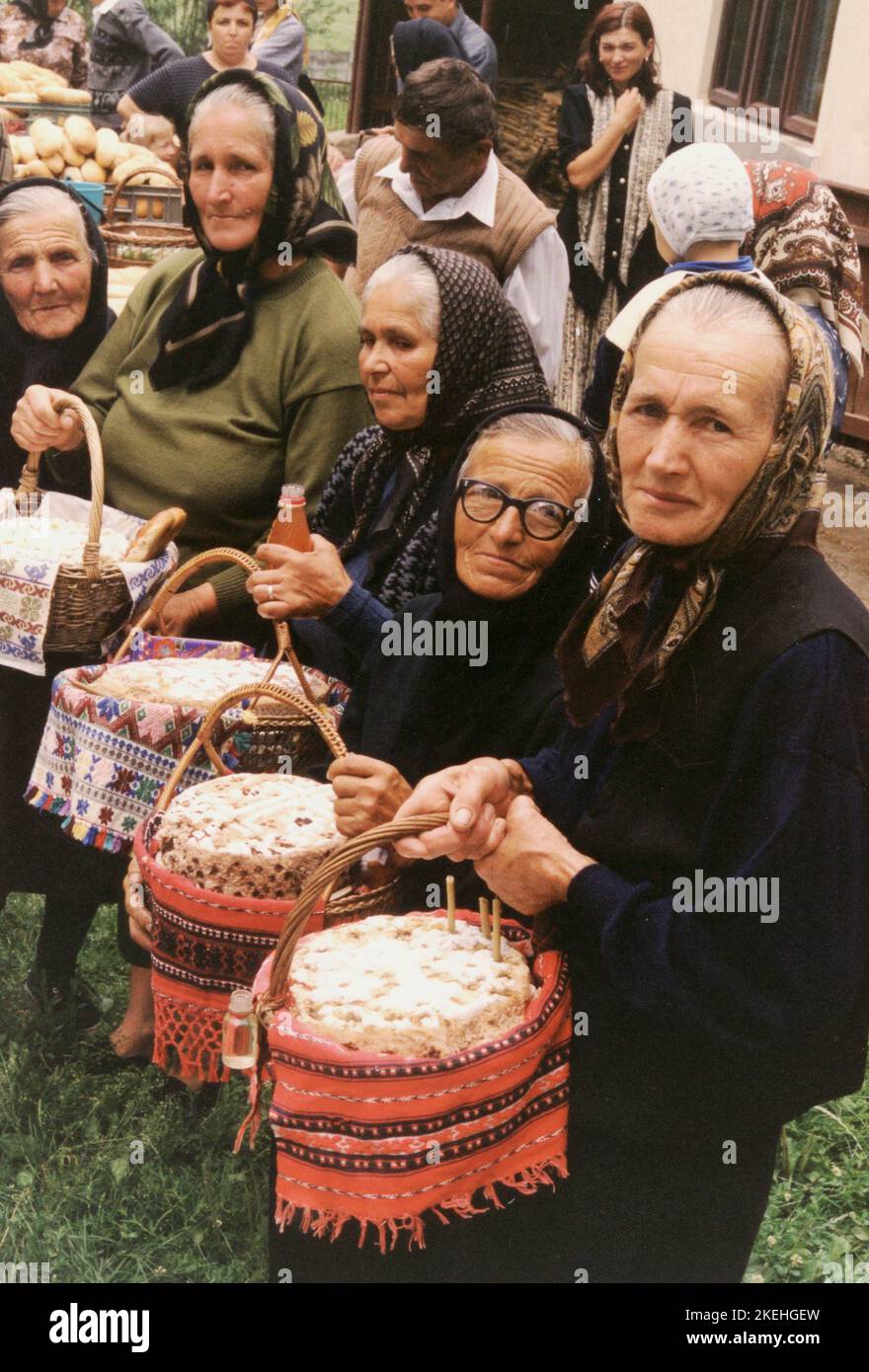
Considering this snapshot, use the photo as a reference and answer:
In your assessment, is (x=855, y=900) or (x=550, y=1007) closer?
(x=855, y=900)

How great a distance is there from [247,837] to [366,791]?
19 centimetres

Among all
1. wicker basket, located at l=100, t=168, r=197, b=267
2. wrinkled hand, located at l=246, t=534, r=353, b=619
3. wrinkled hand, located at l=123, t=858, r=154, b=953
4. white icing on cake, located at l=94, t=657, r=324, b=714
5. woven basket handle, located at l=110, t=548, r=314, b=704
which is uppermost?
wicker basket, located at l=100, t=168, r=197, b=267

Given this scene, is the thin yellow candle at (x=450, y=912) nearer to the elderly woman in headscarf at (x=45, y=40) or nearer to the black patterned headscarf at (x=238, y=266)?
the black patterned headscarf at (x=238, y=266)

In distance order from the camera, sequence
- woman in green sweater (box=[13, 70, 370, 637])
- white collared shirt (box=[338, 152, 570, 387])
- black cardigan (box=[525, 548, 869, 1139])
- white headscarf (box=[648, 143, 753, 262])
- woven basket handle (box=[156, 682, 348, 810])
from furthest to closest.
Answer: white collared shirt (box=[338, 152, 570, 387]), white headscarf (box=[648, 143, 753, 262]), woman in green sweater (box=[13, 70, 370, 637]), woven basket handle (box=[156, 682, 348, 810]), black cardigan (box=[525, 548, 869, 1139])

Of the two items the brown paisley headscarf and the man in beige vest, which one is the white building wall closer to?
the man in beige vest

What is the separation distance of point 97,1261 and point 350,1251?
0.75m

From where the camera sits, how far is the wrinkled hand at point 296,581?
235 centimetres

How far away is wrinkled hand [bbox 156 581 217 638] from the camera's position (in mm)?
2877

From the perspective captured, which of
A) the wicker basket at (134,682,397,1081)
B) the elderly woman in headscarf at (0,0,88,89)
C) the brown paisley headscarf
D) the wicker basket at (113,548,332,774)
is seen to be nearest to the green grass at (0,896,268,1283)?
the wicker basket at (134,682,397,1081)

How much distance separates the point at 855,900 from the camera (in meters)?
1.54

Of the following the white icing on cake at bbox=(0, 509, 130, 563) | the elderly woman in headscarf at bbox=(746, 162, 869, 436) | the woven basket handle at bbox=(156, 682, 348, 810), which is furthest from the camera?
the elderly woman in headscarf at bbox=(746, 162, 869, 436)

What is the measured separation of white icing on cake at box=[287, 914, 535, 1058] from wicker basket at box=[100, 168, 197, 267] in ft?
10.4
